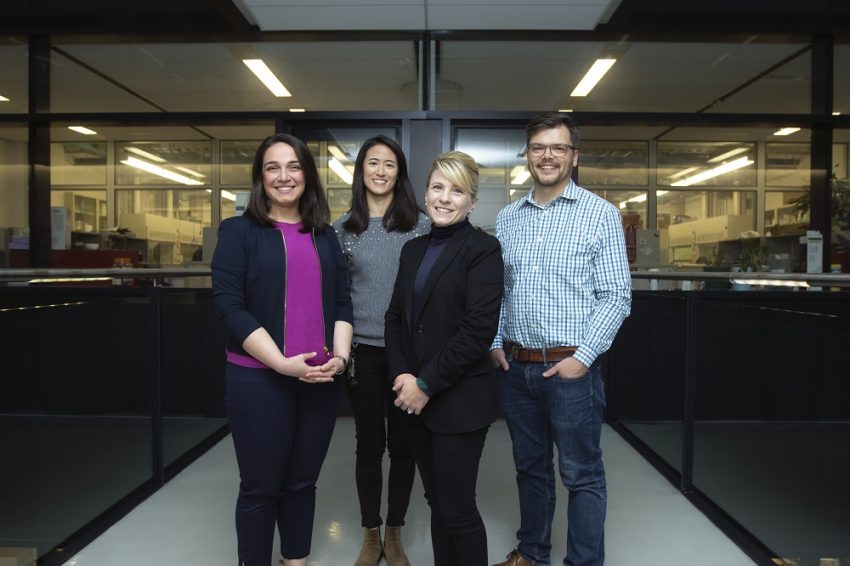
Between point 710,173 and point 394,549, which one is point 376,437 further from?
point 710,173

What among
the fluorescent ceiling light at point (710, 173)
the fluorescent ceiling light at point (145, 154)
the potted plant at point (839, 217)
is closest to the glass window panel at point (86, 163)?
the fluorescent ceiling light at point (145, 154)

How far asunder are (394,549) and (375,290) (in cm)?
97

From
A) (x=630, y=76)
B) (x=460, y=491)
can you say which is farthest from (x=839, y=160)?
(x=460, y=491)

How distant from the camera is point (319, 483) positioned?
3037 mm

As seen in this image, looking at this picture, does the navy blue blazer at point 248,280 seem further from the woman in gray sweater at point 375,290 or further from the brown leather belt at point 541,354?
the brown leather belt at point 541,354

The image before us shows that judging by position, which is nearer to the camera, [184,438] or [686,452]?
[686,452]

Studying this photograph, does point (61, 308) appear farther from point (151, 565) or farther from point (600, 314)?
point (600, 314)

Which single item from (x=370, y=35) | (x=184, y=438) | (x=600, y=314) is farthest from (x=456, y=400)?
(x=370, y=35)

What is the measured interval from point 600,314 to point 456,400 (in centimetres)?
56

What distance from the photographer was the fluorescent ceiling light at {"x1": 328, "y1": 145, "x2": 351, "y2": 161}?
4660 mm

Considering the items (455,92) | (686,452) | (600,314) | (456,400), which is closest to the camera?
(456,400)

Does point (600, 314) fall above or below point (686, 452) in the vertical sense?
above

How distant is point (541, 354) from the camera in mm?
1865

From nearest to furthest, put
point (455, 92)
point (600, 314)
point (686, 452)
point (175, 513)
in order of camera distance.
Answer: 1. point (600, 314)
2. point (175, 513)
3. point (686, 452)
4. point (455, 92)
